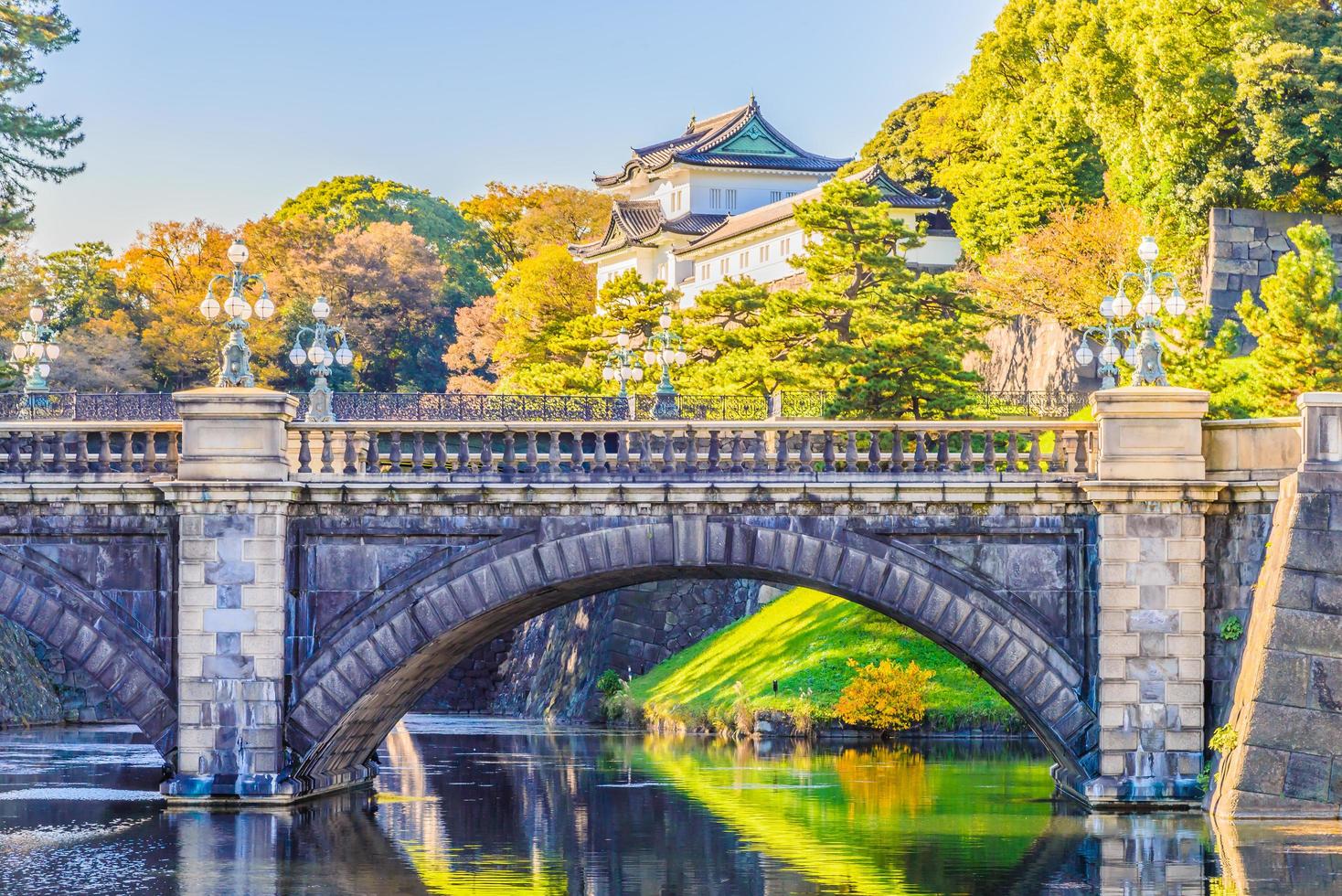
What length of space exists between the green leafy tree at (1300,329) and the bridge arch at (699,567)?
739 inches

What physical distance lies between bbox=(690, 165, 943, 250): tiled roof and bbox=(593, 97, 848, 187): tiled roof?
8.19 ft

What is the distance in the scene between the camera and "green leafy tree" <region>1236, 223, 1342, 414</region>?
4612cm

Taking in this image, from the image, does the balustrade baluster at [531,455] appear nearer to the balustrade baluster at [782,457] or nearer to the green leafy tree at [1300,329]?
the balustrade baluster at [782,457]

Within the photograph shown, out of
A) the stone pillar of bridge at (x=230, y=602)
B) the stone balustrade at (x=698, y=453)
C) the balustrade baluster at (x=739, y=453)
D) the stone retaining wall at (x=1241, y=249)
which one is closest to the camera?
the stone pillar of bridge at (x=230, y=602)

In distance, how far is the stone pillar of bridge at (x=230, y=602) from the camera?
28.9 metres

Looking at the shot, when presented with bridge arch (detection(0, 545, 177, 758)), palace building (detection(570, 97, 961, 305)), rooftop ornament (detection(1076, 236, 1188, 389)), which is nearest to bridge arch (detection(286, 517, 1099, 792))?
bridge arch (detection(0, 545, 177, 758))

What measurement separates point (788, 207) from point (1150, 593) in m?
56.9

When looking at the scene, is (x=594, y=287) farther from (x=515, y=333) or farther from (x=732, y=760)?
(x=732, y=760)

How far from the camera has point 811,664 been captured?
4828 cm

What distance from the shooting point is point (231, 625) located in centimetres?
2895

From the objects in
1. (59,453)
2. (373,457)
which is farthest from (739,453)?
(59,453)

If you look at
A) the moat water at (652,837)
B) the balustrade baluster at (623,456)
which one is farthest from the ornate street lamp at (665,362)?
the balustrade baluster at (623,456)

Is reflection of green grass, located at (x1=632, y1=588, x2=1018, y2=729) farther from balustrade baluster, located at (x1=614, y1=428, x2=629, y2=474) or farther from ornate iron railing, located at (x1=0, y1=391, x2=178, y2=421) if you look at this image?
balustrade baluster, located at (x1=614, y1=428, x2=629, y2=474)

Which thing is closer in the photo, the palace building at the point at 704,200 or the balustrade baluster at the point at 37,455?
the balustrade baluster at the point at 37,455
